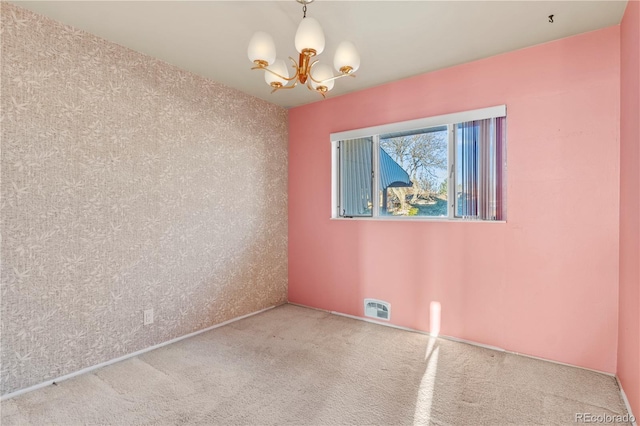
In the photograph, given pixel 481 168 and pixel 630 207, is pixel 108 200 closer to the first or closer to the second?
pixel 481 168

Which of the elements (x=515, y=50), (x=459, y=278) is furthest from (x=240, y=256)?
(x=515, y=50)

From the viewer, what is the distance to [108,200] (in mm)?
2385

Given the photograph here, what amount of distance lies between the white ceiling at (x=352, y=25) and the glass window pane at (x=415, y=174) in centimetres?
70

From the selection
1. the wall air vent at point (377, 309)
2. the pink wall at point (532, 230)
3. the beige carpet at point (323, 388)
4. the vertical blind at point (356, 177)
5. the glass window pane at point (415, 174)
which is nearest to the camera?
the beige carpet at point (323, 388)

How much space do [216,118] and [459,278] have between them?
274 centimetres

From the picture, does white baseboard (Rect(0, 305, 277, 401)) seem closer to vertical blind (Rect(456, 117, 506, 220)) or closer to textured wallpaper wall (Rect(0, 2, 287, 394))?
textured wallpaper wall (Rect(0, 2, 287, 394))

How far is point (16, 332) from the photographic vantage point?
200cm

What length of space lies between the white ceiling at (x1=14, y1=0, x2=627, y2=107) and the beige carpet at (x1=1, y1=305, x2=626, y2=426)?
95.6 inches

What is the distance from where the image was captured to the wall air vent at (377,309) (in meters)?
3.20

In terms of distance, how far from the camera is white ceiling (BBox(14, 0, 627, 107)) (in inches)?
78.2

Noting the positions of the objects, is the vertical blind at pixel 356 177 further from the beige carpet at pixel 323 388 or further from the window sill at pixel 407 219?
the beige carpet at pixel 323 388

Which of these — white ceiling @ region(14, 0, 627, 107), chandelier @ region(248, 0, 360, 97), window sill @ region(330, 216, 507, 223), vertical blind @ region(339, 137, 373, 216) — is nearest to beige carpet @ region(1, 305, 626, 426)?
window sill @ region(330, 216, 507, 223)

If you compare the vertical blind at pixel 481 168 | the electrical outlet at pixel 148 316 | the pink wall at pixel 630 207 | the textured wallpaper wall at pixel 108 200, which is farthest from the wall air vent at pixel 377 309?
the electrical outlet at pixel 148 316

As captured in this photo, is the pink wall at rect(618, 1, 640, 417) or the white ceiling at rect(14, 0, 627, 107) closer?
the pink wall at rect(618, 1, 640, 417)
